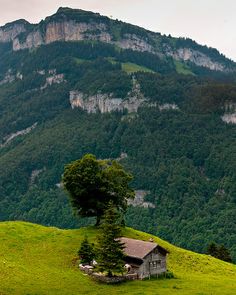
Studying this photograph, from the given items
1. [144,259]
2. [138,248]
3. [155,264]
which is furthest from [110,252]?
[155,264]

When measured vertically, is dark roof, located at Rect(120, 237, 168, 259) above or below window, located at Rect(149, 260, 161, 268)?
above

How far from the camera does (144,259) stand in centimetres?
7038

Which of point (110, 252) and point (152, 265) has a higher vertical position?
point (110, 252)

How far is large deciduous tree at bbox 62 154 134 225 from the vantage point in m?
88.1

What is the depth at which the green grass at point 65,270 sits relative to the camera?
62.5 m

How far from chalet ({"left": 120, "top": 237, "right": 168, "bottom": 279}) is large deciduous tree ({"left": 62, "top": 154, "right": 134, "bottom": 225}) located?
52.1 ft

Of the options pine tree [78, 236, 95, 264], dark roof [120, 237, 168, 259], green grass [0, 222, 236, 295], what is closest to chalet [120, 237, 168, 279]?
dark roof [120, 237, 168, 259]

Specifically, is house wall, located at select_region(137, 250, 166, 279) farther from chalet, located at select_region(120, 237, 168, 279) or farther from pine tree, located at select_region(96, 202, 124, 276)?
pine tree, located at select_region(96, 202, 124, 276)

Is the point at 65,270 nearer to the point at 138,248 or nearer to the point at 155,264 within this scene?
the point at 138,248

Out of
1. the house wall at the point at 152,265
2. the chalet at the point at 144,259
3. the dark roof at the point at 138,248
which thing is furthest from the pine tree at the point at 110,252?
the house wall at the point at 152,265

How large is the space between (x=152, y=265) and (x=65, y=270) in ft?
36.5

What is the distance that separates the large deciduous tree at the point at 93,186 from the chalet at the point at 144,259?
15869mm

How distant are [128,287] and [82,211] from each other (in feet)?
88.1

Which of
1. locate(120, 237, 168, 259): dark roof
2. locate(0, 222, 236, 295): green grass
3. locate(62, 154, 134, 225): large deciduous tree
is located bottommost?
locate(0, 222, 236, 295): green grass
